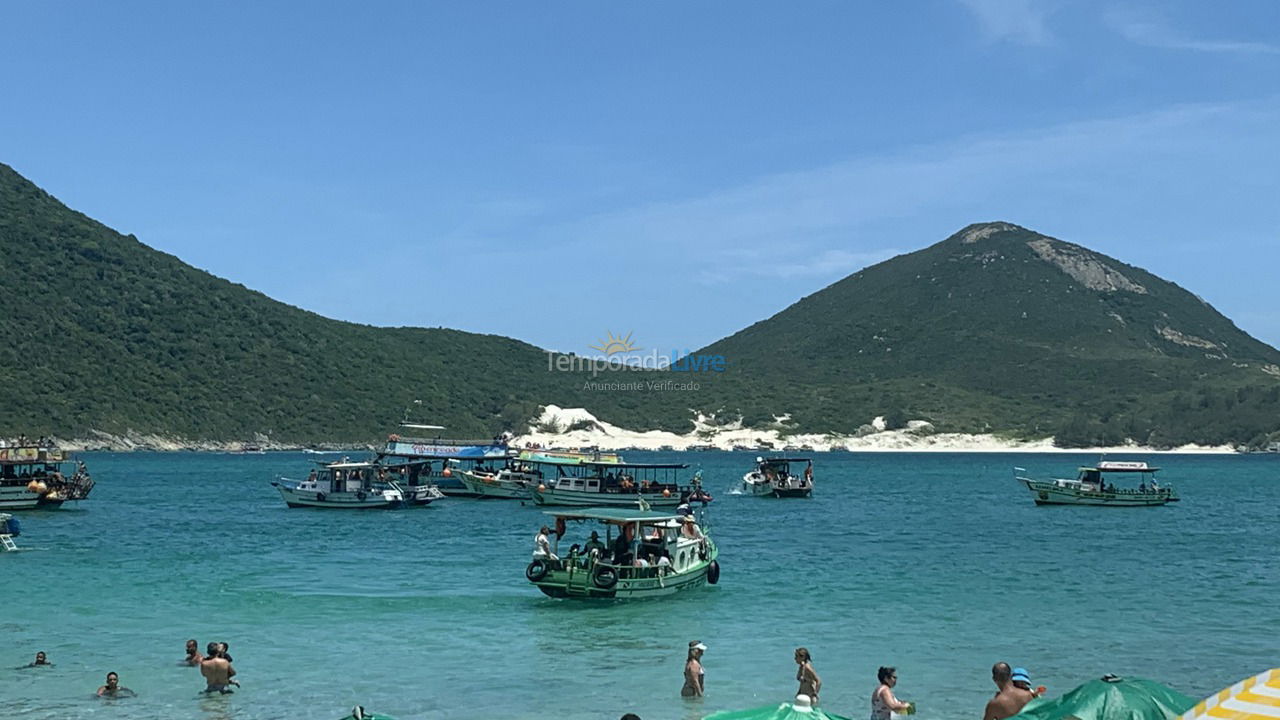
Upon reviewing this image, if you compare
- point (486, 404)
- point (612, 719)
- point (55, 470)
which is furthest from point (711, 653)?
point (486, 404)

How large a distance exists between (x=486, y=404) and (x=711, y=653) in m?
166

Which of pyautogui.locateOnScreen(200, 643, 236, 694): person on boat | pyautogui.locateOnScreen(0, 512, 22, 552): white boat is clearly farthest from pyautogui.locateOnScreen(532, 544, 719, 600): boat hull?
pyautogui.locateOnScreen(0, 512, 22, 552): white boat

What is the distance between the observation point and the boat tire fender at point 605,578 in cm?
3112

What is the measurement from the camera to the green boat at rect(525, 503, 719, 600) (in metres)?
31.2

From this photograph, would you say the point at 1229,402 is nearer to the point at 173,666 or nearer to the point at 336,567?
the point at 336,567

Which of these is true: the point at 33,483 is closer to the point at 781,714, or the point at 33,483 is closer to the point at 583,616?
the point at 583,616

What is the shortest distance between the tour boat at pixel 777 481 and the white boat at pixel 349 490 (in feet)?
93.5

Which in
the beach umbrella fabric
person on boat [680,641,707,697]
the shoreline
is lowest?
person on boat [680,641,707,697]

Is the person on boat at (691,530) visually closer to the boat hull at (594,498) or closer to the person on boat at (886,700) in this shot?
the person on boat at (886,700)

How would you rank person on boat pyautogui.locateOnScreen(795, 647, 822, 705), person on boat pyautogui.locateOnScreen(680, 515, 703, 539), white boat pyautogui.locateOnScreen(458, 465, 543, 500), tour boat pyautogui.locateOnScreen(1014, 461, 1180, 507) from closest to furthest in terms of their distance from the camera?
1. person on boat pyautogui.locateOnScreen(795, 647, 822, 705)
2. person on boat pyautogui.locateOnScreen(680, 515, 703, 539)
3. tour boat pyautogui.locateOnScreen(1014, 461, 1180, 507)
4. white boat pyautogui.locateOnScreen(458, 465, 543, 500)

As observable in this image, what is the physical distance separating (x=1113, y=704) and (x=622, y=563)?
1904 centimetres

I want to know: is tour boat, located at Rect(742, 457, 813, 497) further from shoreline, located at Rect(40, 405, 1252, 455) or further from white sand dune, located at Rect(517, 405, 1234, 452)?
white sand dune, located at Rect(517, 405, 1234, 452)

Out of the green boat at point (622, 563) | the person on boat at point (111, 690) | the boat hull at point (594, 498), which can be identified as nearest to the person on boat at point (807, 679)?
the person on boat at point (111, 690)

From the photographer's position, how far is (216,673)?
21.1m
